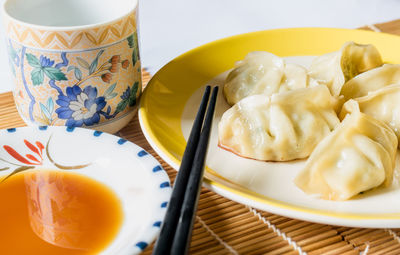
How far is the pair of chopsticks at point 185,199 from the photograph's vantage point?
90cm

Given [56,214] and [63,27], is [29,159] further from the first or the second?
[63,27]

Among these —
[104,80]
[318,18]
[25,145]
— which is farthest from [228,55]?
[318,18]

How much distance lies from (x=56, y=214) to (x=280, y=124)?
0.61 metres

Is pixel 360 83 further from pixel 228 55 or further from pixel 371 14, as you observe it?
pixel 371 14

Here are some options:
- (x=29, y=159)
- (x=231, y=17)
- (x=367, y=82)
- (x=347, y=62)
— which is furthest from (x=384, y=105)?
(x=231, y=17)

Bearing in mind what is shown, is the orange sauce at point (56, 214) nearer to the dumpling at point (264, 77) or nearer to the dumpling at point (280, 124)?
the dumpling at point (280, 124)

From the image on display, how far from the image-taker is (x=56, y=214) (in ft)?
3.87

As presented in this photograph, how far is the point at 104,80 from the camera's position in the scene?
144 cm

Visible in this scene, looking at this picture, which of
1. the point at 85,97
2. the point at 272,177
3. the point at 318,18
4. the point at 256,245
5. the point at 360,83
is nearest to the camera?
the point at 256,245

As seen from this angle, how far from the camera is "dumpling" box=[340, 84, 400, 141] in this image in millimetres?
1491

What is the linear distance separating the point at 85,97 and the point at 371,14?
1786mm

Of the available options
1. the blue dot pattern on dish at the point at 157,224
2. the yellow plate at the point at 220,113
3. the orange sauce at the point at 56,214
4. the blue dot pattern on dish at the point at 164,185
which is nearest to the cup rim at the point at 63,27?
the yellow plate at the point at 220,113

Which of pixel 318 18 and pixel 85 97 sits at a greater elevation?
pixel 85 97

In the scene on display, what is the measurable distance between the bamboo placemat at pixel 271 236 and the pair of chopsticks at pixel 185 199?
18 centimetres
